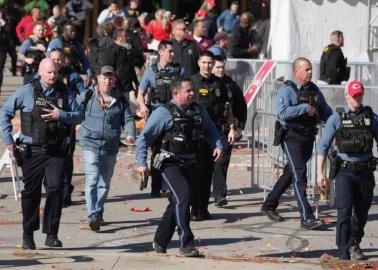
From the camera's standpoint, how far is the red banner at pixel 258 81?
58.0 ft

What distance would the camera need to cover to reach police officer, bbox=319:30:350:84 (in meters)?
18.6

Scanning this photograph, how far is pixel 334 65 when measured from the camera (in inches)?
736

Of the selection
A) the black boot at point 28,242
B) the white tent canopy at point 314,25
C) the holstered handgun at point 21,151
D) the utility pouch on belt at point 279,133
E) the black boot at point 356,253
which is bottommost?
the black boot at point 356,253

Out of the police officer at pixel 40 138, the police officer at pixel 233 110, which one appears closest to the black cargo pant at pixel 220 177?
the police officer at pixel 233 110

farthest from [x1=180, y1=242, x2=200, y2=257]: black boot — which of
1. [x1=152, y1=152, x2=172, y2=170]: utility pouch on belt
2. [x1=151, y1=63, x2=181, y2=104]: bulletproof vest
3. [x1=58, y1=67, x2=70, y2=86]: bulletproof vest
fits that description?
[x1=151, y1=63, x2=181, y2=104]: bulletproof vest

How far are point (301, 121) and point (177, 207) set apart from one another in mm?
2267

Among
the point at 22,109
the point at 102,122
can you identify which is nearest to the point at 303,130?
the point at 102,122

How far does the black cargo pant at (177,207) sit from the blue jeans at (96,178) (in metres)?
1.50

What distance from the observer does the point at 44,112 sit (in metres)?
10.8

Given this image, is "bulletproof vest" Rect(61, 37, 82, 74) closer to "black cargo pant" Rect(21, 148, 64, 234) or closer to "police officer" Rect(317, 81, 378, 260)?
"black cargo pant" Rect(21, 148, 64, 234)

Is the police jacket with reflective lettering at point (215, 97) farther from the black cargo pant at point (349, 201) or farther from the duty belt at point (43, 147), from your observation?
the black cargo pant at point (349, 201)

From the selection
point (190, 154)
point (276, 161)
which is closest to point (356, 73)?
point (276, 161)

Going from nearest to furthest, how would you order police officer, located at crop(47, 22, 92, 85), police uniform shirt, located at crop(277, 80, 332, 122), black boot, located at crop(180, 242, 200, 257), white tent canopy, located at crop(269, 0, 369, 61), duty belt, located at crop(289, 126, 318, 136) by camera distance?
1. black boot, located at crop(180, 242, 200, 257)
2. police uniform shirt, located at crop(277, 80, 332, 122)
3. duty belt, located at crop(289, 126, 318, 136)
4. police officer, located at crop(47, 22, 92, 85)
5. white tent canopy, located at crop(269, 0, 369, 61)

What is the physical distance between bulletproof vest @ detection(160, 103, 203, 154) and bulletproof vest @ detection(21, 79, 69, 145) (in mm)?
953
